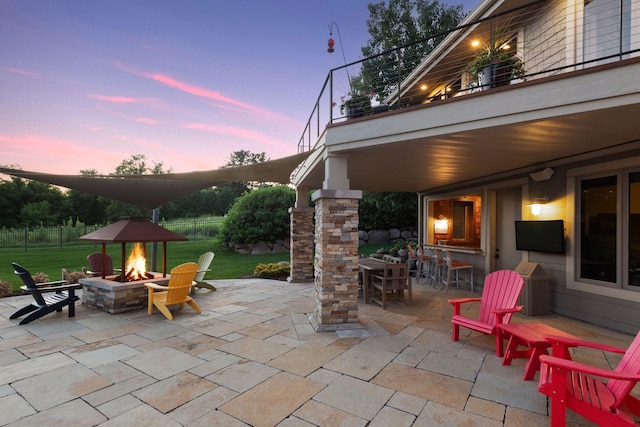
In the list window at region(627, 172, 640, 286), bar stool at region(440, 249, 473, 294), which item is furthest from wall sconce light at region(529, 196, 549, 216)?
bar stool at region(440, 249, 473, 294)

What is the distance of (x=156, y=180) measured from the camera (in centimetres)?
596

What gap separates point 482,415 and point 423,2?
66.5 ft

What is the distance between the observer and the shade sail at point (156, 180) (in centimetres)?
549

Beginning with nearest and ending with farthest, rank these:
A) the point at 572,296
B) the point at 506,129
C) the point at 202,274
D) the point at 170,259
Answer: the point at 506,129 < the point at 572,296 < the point at 202,274 < the point at 170,259

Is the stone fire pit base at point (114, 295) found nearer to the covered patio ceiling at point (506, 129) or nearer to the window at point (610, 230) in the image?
the covered patio ceiling at point (506, 129)

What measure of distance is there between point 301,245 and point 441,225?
4.39 metres

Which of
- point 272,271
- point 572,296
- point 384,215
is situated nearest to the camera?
point 572,296

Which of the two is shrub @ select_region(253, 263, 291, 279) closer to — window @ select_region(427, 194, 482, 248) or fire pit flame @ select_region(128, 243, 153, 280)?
fire pit flame @ select_region(128, 243, 153, 280)

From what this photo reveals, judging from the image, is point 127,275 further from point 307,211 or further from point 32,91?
point 32,91

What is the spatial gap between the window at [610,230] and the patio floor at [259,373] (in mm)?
811

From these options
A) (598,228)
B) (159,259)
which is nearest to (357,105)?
(598,228)

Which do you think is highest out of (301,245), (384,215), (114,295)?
(384,215)

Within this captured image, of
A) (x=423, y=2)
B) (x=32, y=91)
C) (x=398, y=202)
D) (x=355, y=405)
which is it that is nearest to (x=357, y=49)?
(x=423, y=2)

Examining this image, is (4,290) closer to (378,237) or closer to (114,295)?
(114,295)
